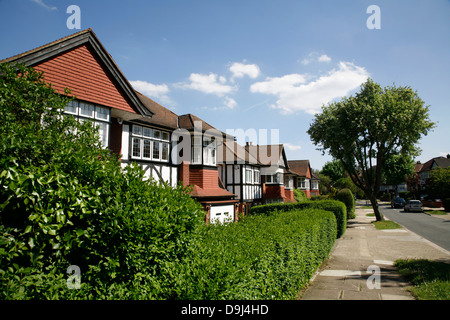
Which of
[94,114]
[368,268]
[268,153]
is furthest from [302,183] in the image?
[94,114]

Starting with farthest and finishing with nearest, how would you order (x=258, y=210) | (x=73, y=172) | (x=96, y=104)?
(x=258, y=210) < (x=96, y=104) < (x=73, y=172)

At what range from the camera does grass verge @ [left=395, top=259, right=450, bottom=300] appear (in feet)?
23.6

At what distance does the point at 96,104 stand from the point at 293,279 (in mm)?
10120

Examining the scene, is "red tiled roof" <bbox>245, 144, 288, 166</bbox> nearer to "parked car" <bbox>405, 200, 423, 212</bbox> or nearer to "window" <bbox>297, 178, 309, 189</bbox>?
"window" <bbox>297, 178, 309, 189</bbox>

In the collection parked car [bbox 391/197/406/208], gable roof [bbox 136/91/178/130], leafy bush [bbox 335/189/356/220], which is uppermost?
gable roof [bbox 136/91/178/130]

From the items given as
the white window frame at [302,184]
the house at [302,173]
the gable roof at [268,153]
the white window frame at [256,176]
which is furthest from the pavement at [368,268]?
the white window frame at [302,184]

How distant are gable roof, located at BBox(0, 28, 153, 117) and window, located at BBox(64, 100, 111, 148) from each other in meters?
1.49

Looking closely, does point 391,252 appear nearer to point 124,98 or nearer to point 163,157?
point 163,157

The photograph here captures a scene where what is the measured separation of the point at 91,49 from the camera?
11.8 m

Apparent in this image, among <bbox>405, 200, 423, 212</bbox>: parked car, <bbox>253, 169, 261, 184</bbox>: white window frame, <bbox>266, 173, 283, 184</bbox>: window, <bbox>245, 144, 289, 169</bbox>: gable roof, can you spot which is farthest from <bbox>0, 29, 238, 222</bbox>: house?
<bbox>405, 200, 423, 212</bbox>: parked car

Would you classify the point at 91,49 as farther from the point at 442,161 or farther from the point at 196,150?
the point at 442,161

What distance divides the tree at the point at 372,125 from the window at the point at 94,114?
2199 cm

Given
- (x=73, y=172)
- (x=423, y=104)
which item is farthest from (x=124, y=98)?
(x=423, y=104)
